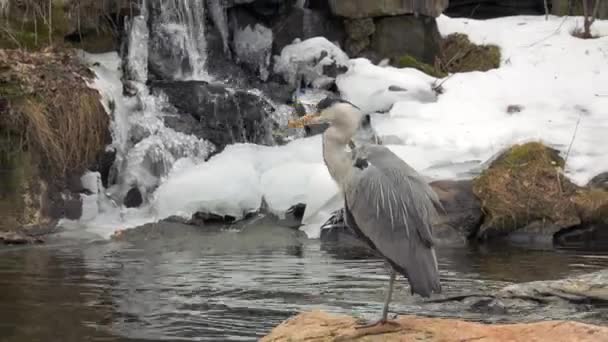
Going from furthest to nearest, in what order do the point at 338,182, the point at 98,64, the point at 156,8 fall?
the point at 156,8, the point at 98,64, the point at 338,182

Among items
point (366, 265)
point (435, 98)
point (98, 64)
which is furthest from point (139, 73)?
point (366, 265)

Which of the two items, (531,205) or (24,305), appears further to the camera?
(531,205)

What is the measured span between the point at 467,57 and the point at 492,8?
124 inches

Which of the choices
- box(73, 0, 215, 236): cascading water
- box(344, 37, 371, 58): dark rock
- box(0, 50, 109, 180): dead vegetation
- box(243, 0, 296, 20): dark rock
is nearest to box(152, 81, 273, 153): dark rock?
box(73, 0, 215, 236): cascading water

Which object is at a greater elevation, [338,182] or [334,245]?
[338,182]

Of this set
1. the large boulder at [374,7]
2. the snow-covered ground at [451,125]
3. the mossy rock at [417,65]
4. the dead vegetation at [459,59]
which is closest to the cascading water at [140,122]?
the snow-covered ground at [451,125]

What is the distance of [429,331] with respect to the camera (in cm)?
406

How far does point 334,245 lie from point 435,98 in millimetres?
4069

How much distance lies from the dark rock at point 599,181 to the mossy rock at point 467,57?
4071 millimetres

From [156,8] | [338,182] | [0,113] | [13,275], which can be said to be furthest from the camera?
[156,8]

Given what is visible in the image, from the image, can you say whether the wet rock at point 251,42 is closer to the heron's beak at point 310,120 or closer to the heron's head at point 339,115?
the heron's beak at point 310,120

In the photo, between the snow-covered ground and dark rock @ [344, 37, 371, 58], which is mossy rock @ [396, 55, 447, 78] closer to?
the snow-covered ground

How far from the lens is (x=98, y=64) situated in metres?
11.6

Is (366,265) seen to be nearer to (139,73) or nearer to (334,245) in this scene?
(334,245)
